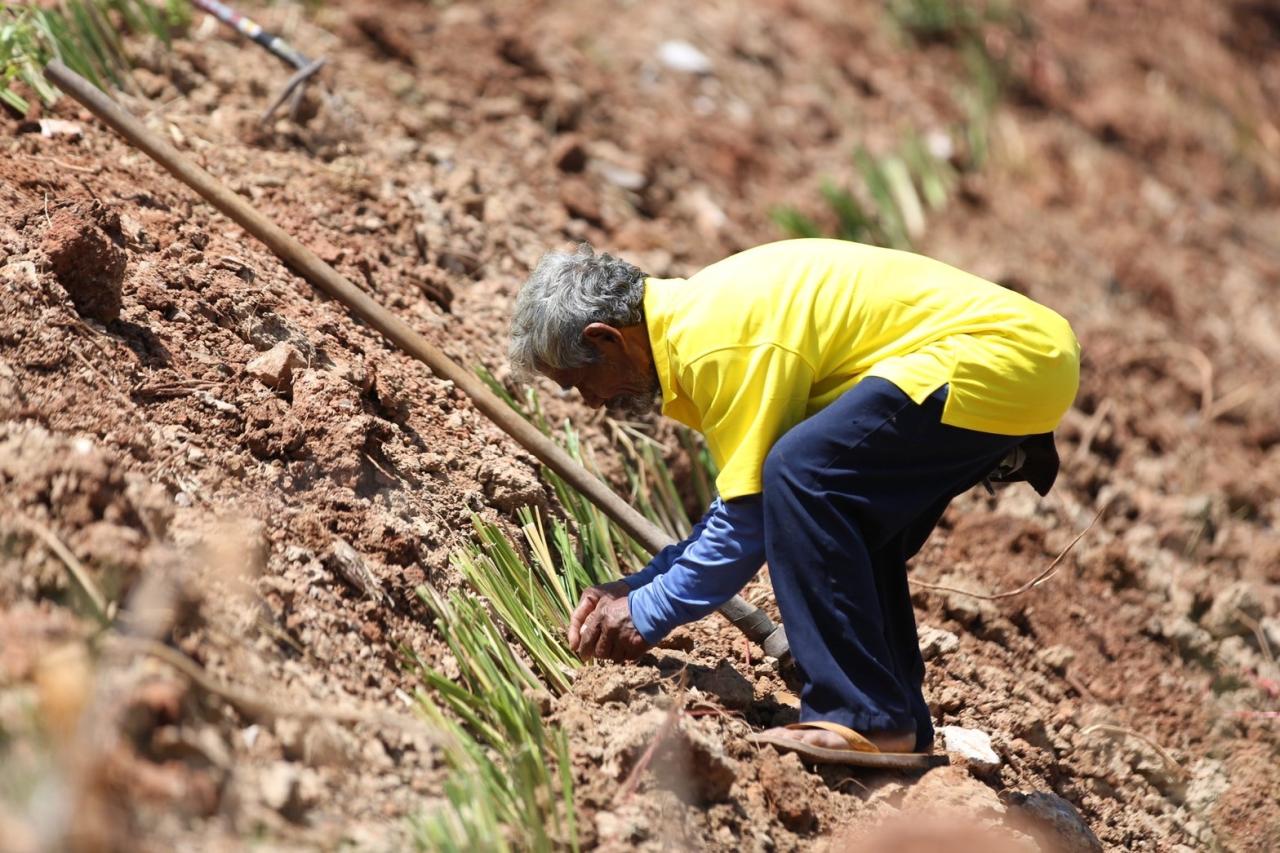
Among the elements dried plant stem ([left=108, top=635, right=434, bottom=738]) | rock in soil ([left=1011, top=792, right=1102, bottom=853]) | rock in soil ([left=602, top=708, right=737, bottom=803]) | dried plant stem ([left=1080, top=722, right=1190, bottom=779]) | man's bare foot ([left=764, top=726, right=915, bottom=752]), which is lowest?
dried plant stem ([left=1080, top=722, right=1190, bottom=779])

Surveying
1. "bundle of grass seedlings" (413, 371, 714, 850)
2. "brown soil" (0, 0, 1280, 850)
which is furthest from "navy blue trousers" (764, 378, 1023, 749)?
"bundle of grass seedlings" (413, 371, 714, 850)

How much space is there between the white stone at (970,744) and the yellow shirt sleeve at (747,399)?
87 cm

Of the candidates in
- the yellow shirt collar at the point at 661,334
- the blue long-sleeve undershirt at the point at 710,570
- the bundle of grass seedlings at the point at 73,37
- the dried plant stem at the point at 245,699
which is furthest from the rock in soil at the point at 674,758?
the bundle of grass seedlings at the point at 73,37

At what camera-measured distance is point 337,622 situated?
→ 2.56 metres

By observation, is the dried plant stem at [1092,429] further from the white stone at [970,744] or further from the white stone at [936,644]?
the white stone at [970,744]

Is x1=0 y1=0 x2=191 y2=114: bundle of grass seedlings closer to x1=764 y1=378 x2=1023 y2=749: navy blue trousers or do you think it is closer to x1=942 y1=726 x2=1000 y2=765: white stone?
x1=764 y1=378 x2=1023 y2=749: navy blue trousers

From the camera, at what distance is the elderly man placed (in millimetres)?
2525

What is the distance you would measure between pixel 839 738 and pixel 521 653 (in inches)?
28.1

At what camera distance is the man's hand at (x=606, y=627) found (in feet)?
8.90

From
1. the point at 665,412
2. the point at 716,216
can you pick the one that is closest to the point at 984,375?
the point at 665,412

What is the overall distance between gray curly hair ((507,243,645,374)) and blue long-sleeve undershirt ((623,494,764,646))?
1.46 feet

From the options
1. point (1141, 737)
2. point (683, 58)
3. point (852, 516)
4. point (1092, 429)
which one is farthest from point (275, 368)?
point (683, 58)

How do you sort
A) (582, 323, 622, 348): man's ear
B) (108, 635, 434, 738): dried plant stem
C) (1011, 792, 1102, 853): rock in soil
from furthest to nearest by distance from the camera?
(1011, 792, 1102, 853): rock in soil < (582, 323, 622, 348): man's ear < (108, 635, 434, 738): dried plant stem

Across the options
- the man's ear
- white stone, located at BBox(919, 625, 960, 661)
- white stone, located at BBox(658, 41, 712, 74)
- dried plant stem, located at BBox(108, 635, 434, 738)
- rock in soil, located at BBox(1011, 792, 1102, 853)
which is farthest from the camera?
white stone, located at BBox(658, 41, 712, 74)
